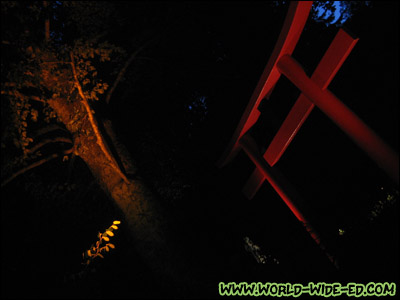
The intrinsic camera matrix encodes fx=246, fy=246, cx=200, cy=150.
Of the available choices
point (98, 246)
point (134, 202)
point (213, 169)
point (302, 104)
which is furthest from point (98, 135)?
point (302, 104)

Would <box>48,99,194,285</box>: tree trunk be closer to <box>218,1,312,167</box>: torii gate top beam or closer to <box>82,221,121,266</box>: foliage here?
<box>82,221,121,266</box>: foliage

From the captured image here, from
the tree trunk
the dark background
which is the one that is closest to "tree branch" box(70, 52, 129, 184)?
the tree trunk

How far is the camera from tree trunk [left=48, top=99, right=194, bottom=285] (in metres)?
3.29

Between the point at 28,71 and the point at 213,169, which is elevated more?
the point at 28,71

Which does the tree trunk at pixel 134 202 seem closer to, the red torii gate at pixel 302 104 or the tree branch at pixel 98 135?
the tree branch at pixel 98 135

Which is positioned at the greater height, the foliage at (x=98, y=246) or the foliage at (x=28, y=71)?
the foliage at (x=28, y=71)

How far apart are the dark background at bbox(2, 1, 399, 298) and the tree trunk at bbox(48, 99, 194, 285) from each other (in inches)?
9.2

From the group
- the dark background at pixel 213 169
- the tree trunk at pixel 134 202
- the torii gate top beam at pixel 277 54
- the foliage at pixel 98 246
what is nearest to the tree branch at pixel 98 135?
the tree trunk at pixel 134 202

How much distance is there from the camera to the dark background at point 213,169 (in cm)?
323

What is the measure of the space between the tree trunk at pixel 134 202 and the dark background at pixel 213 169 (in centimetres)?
23

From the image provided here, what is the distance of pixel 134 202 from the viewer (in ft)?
12.6

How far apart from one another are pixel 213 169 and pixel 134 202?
2.64 meters

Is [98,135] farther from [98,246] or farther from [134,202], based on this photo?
[98,246]

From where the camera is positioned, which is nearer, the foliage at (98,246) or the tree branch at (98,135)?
the tree branch at (98,135)
